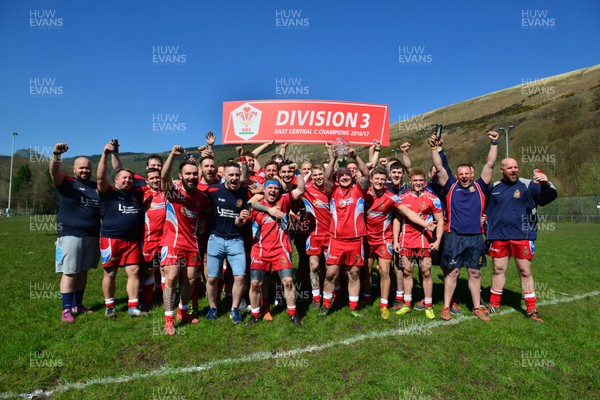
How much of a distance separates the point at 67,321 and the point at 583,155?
57.5 m

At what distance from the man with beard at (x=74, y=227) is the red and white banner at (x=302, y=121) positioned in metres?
9.06

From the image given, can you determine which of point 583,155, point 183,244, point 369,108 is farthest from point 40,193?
point 583,155

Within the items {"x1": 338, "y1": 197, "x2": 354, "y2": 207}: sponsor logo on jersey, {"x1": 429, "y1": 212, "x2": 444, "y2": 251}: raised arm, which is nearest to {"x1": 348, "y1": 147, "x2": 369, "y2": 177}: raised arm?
{"x1": 338, "y1": 197, "x2": 354, "y2": 207}: sponsor logo on jersey

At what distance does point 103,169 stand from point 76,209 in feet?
2.98

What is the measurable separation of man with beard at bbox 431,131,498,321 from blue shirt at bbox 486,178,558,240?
265mm

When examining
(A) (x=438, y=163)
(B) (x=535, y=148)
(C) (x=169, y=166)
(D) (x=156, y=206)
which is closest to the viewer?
(C) (x=169, y=166)

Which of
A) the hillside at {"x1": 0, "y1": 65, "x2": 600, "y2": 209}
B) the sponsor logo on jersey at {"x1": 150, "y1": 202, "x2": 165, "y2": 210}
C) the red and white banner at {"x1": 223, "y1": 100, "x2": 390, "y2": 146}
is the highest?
the hillside at {"x1": 0, "y1": 65, "x2": 600, "y2": 209}

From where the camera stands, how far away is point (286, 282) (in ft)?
17.7

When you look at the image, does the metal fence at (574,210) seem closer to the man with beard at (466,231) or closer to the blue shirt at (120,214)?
the man with beard at (466,231)

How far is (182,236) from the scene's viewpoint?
17.2ft

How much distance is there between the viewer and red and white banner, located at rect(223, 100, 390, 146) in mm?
14547

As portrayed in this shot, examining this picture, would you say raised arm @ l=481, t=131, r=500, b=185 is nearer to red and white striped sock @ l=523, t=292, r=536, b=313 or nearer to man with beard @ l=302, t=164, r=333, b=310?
red and white striped sock @ l=523, t=292, r=536, b=313

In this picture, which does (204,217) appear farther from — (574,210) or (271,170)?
(574,210)

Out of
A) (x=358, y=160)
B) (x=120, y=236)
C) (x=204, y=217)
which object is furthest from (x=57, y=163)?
(x=358, y=160)
